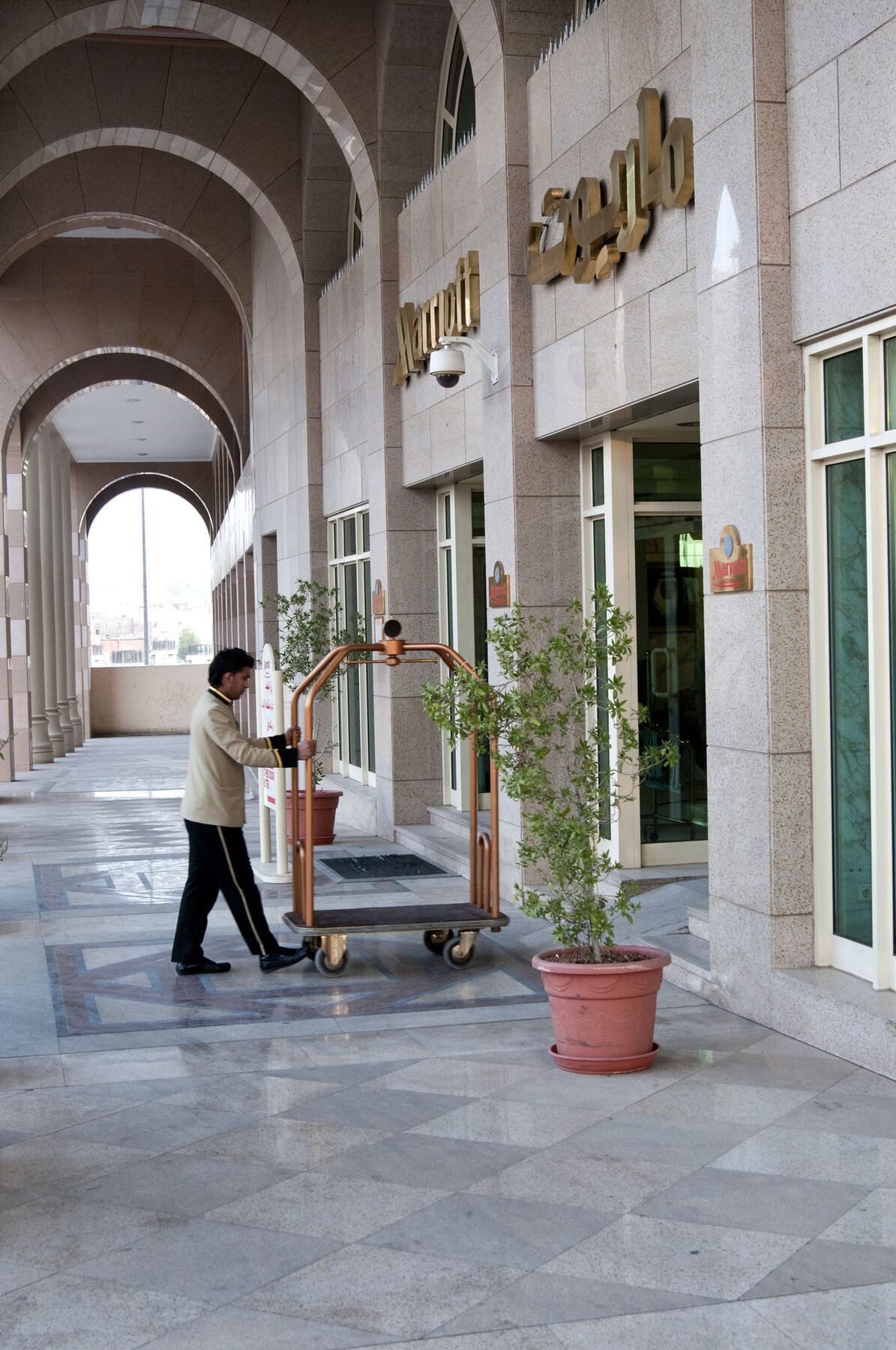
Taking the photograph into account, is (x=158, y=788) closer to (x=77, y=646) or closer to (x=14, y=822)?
(x=14, y=822)

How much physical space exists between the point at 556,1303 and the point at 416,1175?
0.98m

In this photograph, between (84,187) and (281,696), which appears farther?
(84,187)

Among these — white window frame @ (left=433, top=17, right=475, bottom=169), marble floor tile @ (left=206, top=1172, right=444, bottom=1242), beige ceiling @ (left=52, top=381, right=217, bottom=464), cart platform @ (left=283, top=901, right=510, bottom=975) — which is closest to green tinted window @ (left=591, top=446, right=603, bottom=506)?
cart platform @ (left=283, top=901, right=510, bottom=975)

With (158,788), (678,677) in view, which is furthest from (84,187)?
(678,677)

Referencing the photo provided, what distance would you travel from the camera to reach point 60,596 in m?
33.4

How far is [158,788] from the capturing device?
66.1 ft

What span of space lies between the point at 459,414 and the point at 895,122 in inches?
226

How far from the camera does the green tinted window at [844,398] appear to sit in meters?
5.75

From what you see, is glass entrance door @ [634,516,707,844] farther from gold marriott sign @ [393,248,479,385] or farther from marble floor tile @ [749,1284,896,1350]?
marble floor tile @ [749,1284,896,1350]

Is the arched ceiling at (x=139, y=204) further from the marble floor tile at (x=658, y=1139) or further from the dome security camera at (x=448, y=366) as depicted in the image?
the marble floor tile at (x=658, y=1139)

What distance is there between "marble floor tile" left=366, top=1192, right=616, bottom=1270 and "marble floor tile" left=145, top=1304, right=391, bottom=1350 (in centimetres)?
49

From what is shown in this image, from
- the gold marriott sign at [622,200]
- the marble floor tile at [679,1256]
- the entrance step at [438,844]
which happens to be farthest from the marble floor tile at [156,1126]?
the entrance step at [438,844]

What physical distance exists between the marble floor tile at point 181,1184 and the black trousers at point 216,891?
2816 millimetres

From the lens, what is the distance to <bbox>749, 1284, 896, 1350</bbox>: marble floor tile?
337 centimetres
